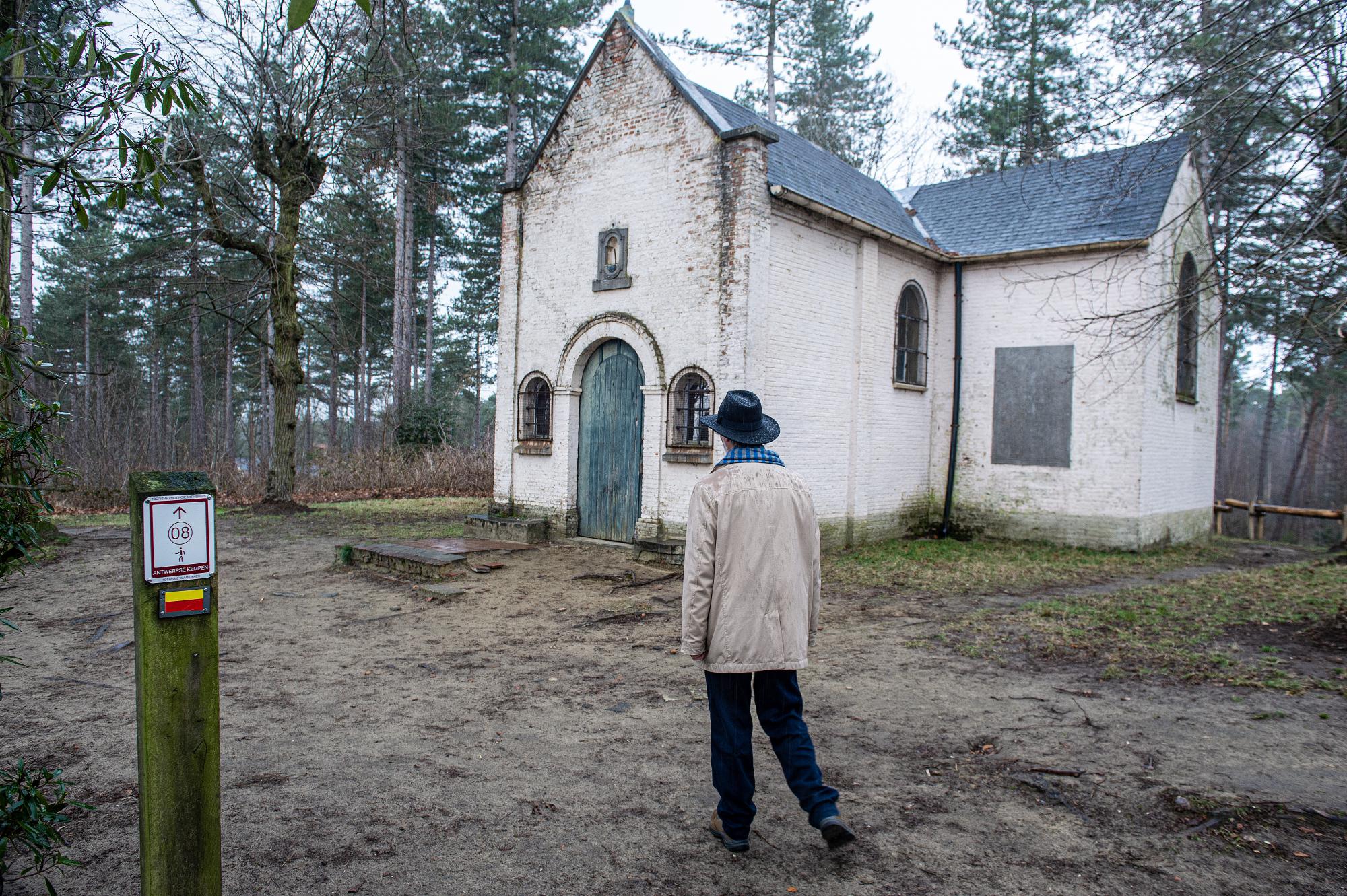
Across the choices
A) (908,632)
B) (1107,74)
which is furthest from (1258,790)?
(1107,74)

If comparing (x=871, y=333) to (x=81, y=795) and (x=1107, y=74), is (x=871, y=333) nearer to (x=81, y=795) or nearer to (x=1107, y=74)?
(x=1107, y=74)

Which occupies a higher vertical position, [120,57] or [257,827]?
[120,57]

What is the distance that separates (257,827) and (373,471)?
17976mm

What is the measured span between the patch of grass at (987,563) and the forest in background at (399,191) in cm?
363

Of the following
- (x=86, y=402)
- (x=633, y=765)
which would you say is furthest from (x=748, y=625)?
(x=86, y=402)

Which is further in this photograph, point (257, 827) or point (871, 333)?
point (871, 333)

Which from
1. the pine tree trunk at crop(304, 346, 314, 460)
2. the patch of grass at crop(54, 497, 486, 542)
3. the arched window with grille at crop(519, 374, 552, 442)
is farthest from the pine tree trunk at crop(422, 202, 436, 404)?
the arched window with grille at crop(519, 374, 552, 442)

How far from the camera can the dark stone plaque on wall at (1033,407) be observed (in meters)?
13.9

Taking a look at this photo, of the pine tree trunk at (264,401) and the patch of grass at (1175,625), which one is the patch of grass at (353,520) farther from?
the pine tree trunk at (264,401)

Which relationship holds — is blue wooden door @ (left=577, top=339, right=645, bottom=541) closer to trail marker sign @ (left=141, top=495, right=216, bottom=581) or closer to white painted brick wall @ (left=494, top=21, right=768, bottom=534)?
white painted brick wall @ (left=494, top=21, right=768, bottom=534)

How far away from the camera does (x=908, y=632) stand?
7.75 m

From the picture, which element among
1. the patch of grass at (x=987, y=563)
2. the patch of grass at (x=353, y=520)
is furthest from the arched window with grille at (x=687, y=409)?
the patch of grass at (x=353, y=520)

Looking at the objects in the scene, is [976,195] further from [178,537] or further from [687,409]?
[178,537]

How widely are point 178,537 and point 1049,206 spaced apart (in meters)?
16.0
